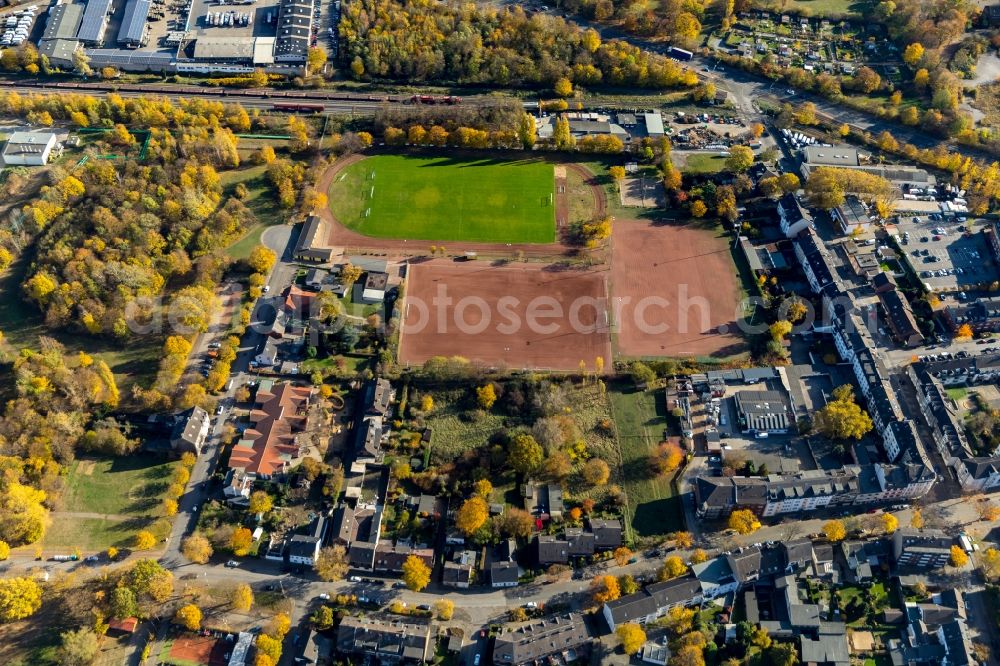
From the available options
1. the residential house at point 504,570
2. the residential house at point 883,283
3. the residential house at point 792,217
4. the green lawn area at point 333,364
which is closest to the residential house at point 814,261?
the residential house at point 792,217

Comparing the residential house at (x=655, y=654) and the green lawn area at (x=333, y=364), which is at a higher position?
the green lawn area at (x=333, y=364)

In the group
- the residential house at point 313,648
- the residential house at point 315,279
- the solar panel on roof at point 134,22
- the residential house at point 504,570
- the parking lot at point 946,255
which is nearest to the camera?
the residential house at point 313,648

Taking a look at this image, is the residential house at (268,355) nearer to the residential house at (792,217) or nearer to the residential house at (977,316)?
the residential house at (792,217)

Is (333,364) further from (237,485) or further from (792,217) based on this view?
(792,217)

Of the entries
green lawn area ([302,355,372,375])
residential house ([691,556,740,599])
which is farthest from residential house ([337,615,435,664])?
green lawn area ([302,355,372,375])

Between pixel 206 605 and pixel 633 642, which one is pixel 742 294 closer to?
pixel 633 642

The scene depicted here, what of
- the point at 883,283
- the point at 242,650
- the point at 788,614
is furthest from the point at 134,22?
the point at 788,614

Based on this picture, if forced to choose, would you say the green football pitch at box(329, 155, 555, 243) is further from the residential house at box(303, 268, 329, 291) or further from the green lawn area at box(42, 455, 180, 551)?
the green lawn area at box(42, 455, 180, 551)
